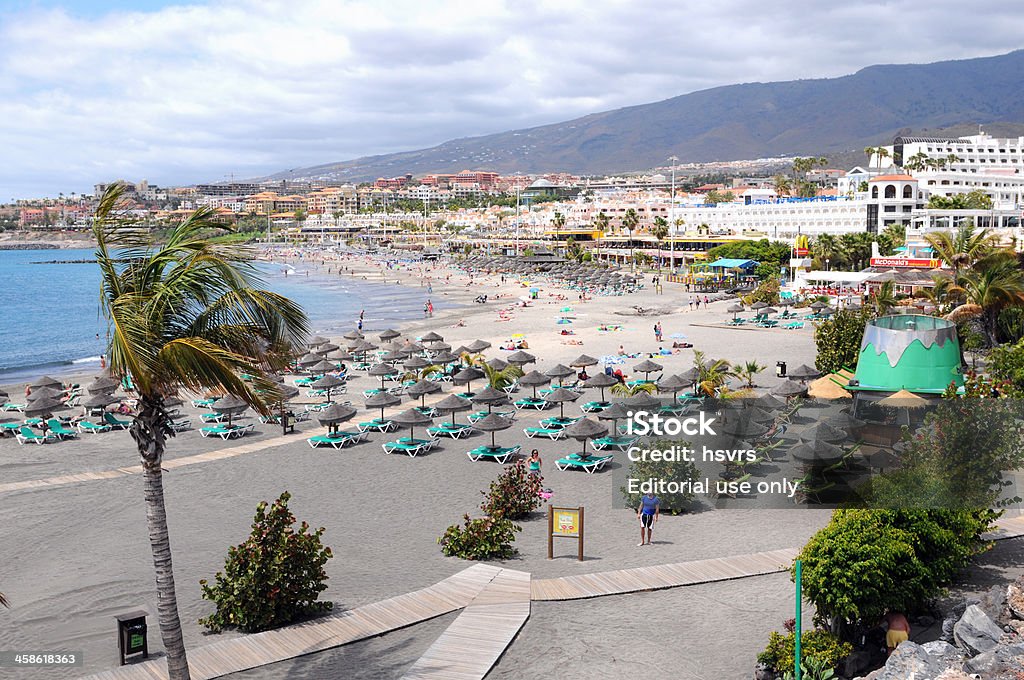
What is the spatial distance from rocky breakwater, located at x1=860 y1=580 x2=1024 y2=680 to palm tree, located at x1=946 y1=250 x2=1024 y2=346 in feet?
63.0

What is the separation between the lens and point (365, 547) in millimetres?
13469

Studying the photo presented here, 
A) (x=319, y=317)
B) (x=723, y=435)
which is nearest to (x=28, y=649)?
(x=723, y=435)

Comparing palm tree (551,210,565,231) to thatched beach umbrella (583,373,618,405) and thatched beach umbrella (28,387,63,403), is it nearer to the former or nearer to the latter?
thatched beach umbrella (583,373,618,405)

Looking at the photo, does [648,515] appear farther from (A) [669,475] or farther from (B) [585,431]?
(B) [585,431]

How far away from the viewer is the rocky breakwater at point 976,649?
6.63 m

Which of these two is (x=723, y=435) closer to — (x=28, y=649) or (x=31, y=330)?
(x=28, y=649)

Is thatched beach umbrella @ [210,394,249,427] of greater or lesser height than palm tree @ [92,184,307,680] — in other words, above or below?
below

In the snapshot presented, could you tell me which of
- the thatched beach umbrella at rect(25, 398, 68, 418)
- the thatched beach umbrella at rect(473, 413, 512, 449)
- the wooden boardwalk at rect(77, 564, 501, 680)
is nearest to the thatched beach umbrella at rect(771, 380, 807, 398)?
the thatched beach umbrella at rect(473, 413, 512, 449)

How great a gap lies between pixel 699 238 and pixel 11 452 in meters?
70.4

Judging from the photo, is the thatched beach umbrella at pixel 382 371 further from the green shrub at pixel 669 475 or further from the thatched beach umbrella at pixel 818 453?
the thatched beach umbrella at pixel 818 453

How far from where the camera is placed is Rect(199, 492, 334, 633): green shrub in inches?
382

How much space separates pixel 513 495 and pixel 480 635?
16.4 ft

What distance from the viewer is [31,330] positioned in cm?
5434

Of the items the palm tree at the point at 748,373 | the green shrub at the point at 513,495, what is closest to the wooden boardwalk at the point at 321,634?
the green shrub at the point at 513,495
